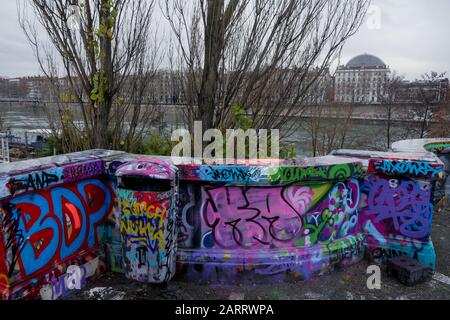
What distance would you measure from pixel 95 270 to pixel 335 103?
20471 mm

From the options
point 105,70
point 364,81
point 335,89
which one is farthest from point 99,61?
point 364,81

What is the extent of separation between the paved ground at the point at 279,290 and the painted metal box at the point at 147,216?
35cm

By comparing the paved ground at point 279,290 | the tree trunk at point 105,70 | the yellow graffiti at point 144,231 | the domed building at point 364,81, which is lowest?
the paved ground at point 279,290

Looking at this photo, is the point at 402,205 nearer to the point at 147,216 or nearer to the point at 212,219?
the point at 212,219

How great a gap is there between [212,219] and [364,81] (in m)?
51.7

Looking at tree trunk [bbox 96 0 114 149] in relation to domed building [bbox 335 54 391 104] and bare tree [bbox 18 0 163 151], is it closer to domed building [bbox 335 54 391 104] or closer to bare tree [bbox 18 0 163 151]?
bare tree [bbox 18 0 163 151]

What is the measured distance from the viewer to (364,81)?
49.6 meters

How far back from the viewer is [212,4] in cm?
568

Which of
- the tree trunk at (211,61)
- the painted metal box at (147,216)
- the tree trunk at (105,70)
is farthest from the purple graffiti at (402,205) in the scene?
the tree trunk at (105,70)

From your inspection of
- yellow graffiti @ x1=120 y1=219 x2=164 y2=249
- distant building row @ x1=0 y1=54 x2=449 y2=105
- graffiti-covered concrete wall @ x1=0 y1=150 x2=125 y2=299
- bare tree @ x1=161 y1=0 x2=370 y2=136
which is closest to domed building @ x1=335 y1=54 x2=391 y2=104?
distant building row @ x1=0 y1=54 x2=449 y2=105

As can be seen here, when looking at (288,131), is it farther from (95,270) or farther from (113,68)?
(95,270)

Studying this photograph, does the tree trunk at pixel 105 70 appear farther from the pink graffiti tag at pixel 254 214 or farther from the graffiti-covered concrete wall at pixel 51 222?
the pink graffiti tag at pixel 254 214

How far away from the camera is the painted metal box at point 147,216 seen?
332cm

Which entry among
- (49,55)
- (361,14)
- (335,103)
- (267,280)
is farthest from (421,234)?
(335,103)
